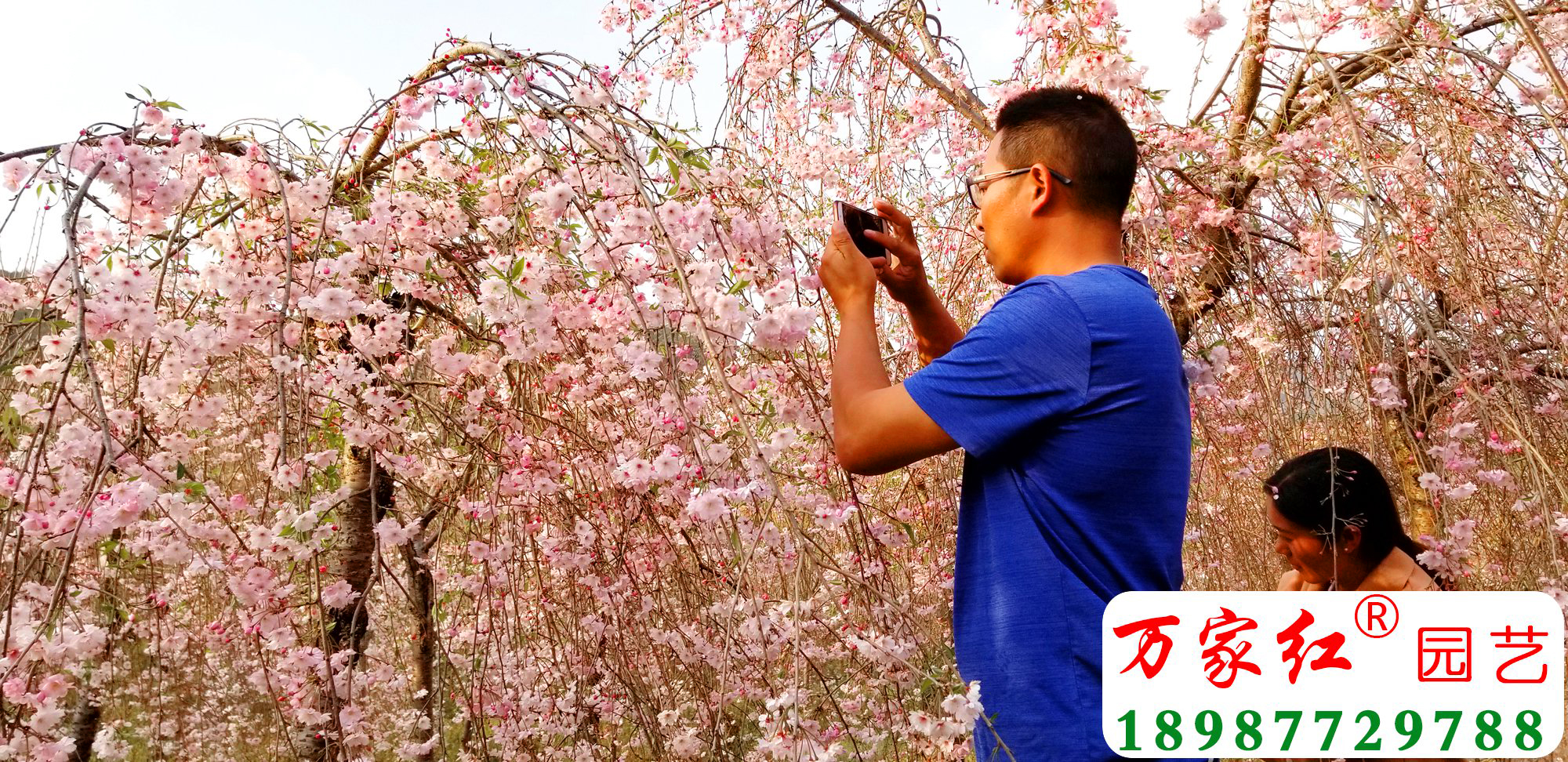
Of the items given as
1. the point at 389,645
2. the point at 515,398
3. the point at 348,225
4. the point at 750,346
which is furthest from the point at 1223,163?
the point at 389,645

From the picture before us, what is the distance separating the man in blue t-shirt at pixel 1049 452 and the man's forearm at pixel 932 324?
9.7 inches

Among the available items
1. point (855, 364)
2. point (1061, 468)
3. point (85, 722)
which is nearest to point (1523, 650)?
point (1061, 468)

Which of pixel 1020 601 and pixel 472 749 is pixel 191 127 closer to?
pixel 1020 601

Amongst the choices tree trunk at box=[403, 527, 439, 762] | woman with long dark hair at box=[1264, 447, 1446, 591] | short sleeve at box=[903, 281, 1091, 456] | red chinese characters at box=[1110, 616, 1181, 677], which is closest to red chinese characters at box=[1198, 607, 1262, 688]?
red chinese characters at box=[1110, 616, 1181, 677]

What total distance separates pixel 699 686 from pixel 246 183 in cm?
140

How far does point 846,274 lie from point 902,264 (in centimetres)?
18

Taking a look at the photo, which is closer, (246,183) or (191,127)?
(191,127)

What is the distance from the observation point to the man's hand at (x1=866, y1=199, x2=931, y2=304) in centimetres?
136

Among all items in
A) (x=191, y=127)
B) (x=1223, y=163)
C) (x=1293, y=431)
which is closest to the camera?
(x=191, y=127)

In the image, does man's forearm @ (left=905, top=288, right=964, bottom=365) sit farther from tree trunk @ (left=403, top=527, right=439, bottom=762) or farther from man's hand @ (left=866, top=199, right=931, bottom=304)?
tree trunk @ (left=403, top=527, right=439, bottom=762)

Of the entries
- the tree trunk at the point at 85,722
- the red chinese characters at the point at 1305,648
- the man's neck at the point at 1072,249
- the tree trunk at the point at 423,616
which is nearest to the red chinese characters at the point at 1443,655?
the red chinese characters at the point at 1305,648

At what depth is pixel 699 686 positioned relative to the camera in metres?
2.05

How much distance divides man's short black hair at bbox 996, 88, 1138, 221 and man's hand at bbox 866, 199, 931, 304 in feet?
0.62

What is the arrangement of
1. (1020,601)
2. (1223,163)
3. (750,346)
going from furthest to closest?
1. (1223,163)
2. (750,346)
3. (1020,601)
